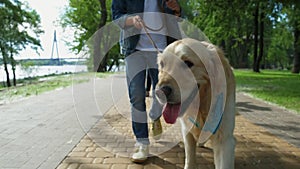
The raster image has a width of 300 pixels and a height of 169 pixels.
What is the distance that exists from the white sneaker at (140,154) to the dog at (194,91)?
90cm

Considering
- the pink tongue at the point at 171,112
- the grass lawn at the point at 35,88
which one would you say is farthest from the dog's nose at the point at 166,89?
the grass lawn at the point at 35,88

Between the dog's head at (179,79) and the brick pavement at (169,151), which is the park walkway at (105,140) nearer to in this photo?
the brick pavement at (169,151)

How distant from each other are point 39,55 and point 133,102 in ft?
85.0

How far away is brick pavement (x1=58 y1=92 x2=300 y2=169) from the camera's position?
11.2 feet

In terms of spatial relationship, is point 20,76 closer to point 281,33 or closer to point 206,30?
point 206,30

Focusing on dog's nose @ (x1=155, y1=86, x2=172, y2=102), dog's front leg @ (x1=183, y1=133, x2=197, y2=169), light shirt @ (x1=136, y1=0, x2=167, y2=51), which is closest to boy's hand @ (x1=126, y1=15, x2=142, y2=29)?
light shirt @ (x1=136, y1=0, x2=167, y2=51)

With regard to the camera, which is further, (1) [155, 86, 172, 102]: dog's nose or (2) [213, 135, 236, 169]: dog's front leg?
(2) [213, 135, 236, 169]: dog's front leg

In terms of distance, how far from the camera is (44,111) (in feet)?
22.6

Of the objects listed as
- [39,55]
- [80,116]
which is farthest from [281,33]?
[80,116]

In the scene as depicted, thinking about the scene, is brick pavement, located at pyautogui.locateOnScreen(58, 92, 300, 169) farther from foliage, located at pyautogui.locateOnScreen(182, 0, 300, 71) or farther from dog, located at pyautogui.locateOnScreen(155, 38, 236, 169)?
foliage, located at pyautogui.locateOnScreen(182, 0, 300, 71)

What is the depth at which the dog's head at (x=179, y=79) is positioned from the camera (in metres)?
→ 2.44

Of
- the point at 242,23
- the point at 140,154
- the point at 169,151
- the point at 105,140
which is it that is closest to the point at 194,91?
the point at 140,154

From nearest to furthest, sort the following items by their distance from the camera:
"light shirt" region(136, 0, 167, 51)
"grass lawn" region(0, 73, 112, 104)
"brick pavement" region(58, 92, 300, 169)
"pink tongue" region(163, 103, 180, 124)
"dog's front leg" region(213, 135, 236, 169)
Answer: "pink tongue" region(163, 103, 180, 124)
"dog's front leg" region(213, 135, 236, 169)
"brick pavement" region(58, 92, 300, 169)
"light shirt" region(136, 0, 167, 51)
"grass lawn" region(0, 73, 112, 104)

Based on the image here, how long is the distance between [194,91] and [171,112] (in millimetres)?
279
